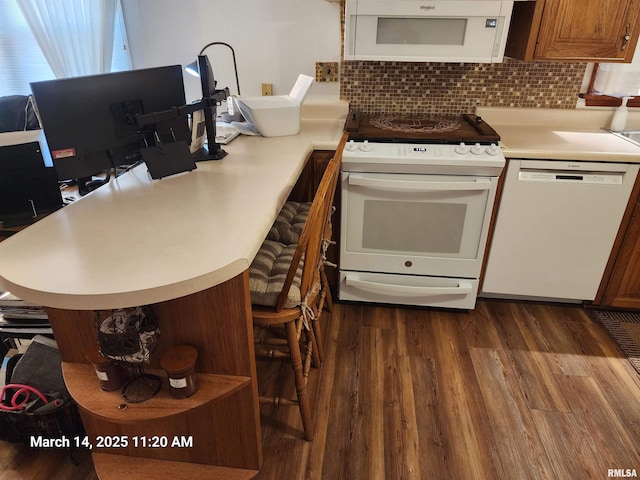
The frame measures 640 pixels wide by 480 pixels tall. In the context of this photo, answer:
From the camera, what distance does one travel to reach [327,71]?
250 cm

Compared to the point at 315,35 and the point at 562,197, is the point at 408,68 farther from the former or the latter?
the point at 562,197

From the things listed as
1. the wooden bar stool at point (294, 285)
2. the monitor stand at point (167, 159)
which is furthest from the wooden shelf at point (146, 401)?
the monitor stand at point (167, 159)

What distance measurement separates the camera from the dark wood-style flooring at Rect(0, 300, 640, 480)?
58.6 inches

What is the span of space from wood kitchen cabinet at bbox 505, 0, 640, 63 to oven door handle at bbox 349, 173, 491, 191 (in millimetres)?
662

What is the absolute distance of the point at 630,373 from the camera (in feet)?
6.26

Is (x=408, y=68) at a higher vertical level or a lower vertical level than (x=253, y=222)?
higher

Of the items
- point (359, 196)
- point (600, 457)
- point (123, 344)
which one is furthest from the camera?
point (359, 196)

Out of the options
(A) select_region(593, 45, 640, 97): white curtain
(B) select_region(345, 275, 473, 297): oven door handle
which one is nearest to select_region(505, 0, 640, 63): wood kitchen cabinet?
(A) select_region(593, 45, 640, 97): white curtain

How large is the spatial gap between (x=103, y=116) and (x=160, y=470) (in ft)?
3.84

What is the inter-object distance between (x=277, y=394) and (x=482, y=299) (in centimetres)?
129

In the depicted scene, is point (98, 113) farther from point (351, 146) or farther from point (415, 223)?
point (415, 223)

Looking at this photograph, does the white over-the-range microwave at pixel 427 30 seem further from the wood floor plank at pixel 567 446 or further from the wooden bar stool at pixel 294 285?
the wood floor plank at pixel 567 446

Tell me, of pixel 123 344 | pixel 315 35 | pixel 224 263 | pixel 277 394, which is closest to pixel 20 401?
pixel 123 344

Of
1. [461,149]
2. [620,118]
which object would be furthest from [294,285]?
[620,118]
